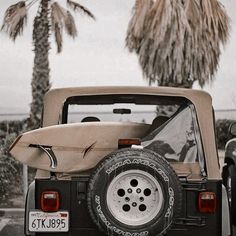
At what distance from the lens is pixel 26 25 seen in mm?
15219

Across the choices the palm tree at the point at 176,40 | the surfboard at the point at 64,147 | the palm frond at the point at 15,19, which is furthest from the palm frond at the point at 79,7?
the surfboard at the point at 64,147

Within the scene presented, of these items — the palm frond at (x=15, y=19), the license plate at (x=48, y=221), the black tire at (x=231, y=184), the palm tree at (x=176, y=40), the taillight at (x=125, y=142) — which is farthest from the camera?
the palm tree at (x=176, y=40)

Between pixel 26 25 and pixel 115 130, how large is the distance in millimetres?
10839

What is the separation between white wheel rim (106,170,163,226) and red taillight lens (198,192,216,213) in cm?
43

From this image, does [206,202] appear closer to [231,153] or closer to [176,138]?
[176,138]

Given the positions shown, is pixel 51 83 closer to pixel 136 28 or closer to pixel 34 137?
pixel 136 28

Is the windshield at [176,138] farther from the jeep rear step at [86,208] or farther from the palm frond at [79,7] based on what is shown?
the palm frond at [79,7]

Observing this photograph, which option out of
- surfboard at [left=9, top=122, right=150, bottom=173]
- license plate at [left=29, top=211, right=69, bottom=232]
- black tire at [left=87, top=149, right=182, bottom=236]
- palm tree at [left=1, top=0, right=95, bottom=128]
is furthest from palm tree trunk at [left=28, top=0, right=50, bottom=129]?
black tire at [left=87, top=149, right=182, bottom=236]

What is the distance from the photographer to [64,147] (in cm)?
469

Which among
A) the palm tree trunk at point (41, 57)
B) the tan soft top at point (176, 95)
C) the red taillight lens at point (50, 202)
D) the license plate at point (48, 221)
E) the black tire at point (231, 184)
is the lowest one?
the black tire at point (231, 184)

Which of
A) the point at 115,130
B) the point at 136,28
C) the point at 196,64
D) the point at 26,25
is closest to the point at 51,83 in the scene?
the point at 26,25

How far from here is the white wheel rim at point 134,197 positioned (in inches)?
172

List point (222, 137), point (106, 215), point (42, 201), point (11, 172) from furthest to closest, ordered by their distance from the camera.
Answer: point (222, 137) < point (11, 172) < point (42, 201) < point (106, 215)

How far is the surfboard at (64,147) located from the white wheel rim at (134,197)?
0.42 m
